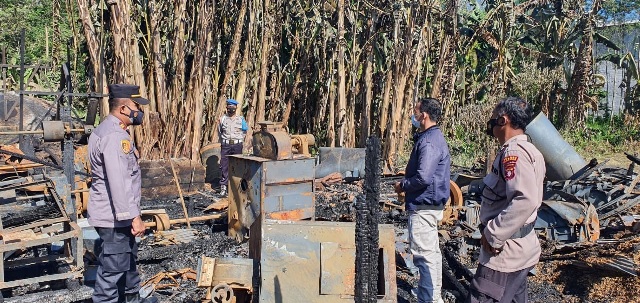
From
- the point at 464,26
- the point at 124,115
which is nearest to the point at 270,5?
the point at 464,26

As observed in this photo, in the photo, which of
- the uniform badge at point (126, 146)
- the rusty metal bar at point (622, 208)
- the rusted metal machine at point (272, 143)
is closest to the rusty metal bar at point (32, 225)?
the uniform badge at point (126, 146)

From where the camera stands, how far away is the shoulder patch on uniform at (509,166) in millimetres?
3174

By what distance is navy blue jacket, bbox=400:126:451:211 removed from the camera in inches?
181

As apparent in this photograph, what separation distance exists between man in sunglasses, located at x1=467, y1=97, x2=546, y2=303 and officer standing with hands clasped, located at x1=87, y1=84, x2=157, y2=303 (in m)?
2.60

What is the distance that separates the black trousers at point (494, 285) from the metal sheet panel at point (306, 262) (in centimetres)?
88

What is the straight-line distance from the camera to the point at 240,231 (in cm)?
712

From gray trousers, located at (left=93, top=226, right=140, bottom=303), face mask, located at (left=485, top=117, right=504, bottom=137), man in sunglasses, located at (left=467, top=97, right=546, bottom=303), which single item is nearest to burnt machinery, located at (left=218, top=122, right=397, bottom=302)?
gray trousers, located at (left=93, top=226, right=140, bottom=303)

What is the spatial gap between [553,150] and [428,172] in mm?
4184

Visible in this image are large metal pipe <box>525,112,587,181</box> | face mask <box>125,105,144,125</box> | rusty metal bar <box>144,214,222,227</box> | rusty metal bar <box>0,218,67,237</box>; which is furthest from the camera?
large metal pipe <box>525,112,587,181</box>

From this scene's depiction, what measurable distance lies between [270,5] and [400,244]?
23.0 ft

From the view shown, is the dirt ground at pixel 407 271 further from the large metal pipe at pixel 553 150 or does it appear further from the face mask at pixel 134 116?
the face mask at pixel 134 116

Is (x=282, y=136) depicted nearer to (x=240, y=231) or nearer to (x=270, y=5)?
(x=240, y=231)

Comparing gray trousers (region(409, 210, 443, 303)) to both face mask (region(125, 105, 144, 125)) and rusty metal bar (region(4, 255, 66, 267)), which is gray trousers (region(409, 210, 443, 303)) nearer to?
face mask (region(125, 105, 144, 125))

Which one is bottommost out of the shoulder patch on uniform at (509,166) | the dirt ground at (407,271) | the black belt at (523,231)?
the dirt ground at (407,271)
